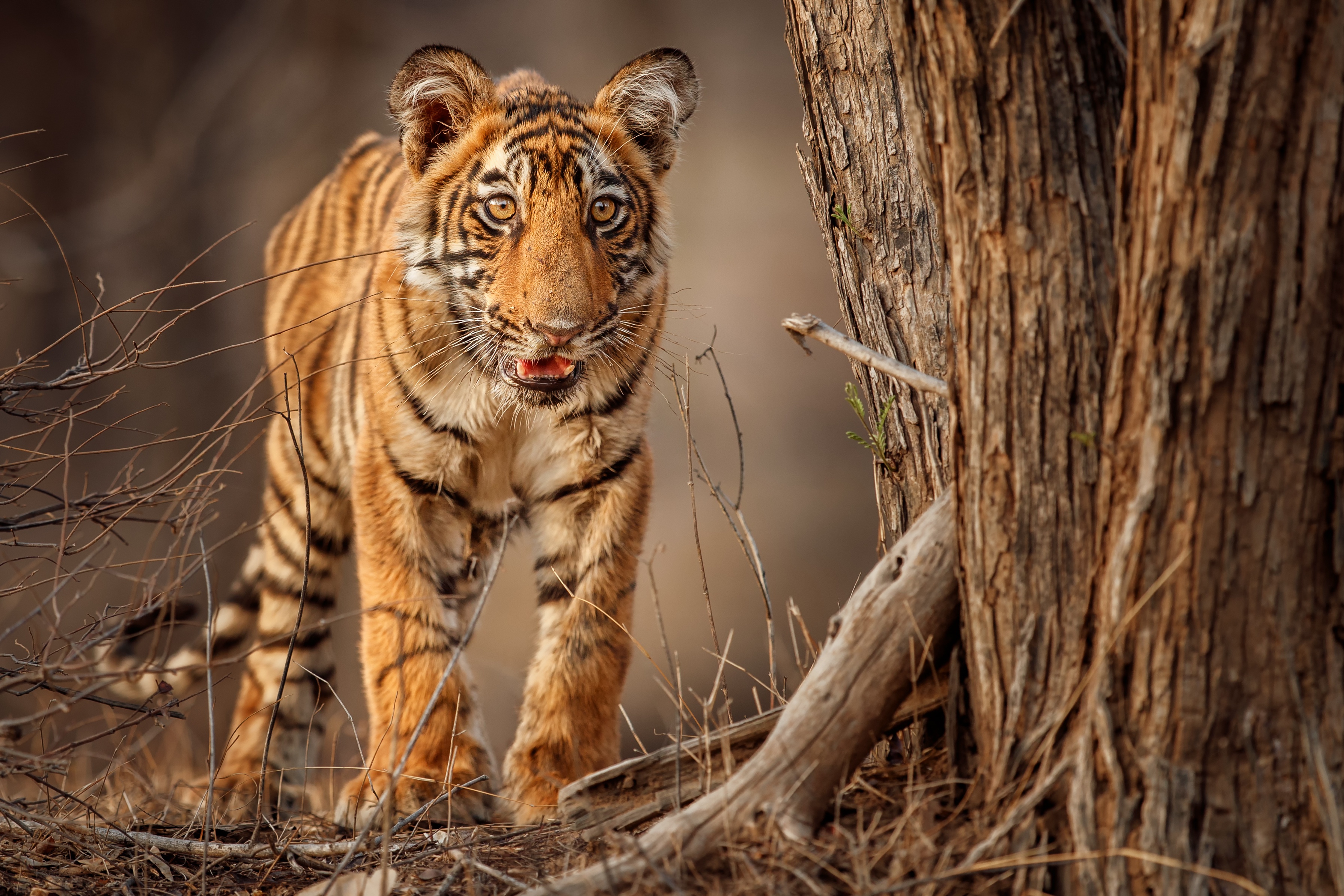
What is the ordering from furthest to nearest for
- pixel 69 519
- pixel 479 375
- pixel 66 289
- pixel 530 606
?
1. pixel 530 606
2. pixel 66 289
3. pixel 479 375
4. pixel 69 519

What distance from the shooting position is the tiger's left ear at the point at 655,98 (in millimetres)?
2977

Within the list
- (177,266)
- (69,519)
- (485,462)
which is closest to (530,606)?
(177,266)

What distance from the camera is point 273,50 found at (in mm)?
7992

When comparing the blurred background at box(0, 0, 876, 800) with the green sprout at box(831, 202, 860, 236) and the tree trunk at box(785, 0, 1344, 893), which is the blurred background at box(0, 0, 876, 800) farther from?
the tree trunk at box(785, 0, 1344, 893)

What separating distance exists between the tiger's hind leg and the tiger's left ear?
163 centimetres

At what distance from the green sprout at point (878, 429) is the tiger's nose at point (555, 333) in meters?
0.69

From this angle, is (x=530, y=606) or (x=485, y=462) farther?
(x=530, y=606)

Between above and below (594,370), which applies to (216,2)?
above

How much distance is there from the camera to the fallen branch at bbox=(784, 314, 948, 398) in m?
1.90

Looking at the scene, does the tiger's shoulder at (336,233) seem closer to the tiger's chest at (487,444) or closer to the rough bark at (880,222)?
the tiger's chest at (487,444)

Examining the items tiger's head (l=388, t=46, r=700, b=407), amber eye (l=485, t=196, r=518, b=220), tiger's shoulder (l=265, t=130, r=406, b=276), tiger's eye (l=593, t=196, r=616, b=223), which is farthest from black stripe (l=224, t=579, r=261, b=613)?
tiger's eye (l=593, t=196, r=616, b=223)

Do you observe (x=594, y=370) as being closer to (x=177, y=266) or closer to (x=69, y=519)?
(x=69, y=519)

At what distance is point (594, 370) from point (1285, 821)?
1.90 m

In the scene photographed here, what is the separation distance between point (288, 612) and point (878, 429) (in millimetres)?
2645
